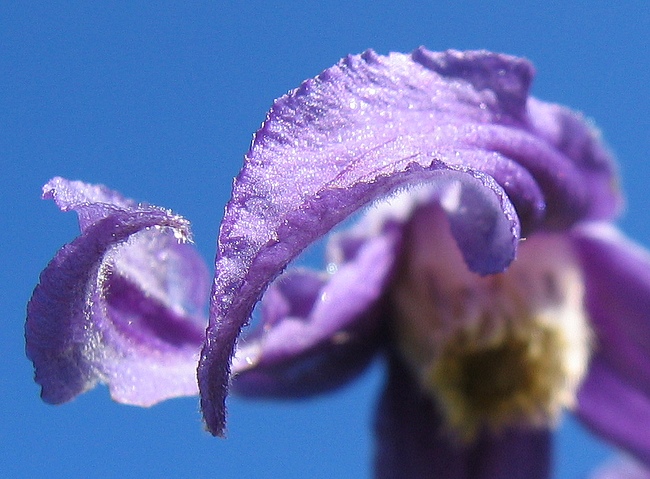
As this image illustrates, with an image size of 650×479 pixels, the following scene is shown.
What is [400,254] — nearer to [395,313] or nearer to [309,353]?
[395,313]

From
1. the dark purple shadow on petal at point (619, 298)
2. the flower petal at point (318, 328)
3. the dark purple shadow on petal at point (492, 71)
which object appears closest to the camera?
the dark purple shadow on petal at point (492, 71)

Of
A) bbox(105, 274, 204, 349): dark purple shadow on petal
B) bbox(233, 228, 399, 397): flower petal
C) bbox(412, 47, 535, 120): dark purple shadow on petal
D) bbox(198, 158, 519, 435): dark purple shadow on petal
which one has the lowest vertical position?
bbox(198, 158, 519, 435): dark purple shadow on petal

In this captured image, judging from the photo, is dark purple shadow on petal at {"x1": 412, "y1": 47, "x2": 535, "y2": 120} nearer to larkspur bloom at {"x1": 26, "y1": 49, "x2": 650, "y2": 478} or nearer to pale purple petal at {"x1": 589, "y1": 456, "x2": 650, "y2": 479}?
larkspur bloom at {"x1": 26, "y1": 49, "x2": 650, "y2": 478}

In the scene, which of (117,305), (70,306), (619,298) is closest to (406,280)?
(619,298)

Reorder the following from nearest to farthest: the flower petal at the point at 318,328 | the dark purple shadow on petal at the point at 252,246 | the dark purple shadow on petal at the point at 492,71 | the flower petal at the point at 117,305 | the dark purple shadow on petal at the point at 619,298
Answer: the dark purple shadow on petal at the point at 252,246 → the flower petal at the point at 117,305 → the dark purple shadow on petal at the point at 492,71 → the flower petal at the point at 318,328 → the dark purple shadow on petal at the point at 619,298

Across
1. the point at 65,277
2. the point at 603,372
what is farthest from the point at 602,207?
the point at 65,277

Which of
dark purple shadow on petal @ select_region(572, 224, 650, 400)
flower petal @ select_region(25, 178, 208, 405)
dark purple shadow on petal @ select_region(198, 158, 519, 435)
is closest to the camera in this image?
dark purple shadow on petal @ select_region(198, 158, 519, 435)

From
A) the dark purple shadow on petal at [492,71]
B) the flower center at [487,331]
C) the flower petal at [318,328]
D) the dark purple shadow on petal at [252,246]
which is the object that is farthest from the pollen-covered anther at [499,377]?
the dark purple shadow on petal at [252,246]

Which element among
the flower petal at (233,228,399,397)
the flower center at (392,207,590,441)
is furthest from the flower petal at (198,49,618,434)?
the flower petal at (233,228,399,397)

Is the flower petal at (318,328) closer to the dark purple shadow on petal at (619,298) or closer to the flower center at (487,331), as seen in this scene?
the flower center at (487,331)
